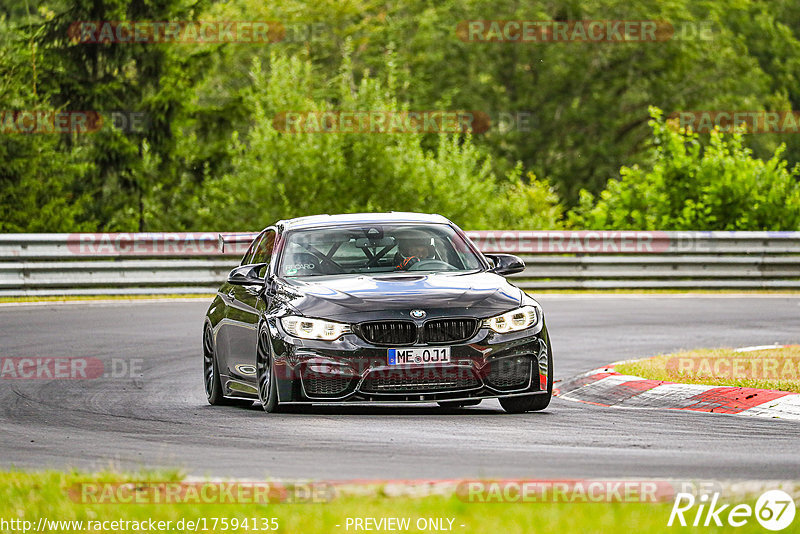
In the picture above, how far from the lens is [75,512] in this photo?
622 centimetres

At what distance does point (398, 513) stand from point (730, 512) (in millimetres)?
1294

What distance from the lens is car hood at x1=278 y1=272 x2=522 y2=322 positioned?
10.1m

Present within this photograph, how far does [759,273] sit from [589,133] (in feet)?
136

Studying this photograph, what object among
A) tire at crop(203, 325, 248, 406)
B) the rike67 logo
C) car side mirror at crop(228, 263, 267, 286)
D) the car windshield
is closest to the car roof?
the car windshield

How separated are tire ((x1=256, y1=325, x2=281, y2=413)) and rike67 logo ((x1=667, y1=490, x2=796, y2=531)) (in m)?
4.60

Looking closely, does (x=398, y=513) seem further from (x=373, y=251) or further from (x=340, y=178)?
(x=340, y=178)

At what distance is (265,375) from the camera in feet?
34.9

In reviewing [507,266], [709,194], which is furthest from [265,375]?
[709,194]

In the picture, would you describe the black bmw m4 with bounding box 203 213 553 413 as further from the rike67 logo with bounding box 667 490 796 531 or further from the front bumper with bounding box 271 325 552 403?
the rike67 logo with bounding box 667 490 796 531

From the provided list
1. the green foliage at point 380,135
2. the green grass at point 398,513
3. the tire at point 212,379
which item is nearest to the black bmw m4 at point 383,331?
the tire at point 212,379

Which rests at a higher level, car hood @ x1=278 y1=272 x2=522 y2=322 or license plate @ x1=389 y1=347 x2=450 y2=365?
car hood @ x1=278 y1=272 x2=522 y2=322

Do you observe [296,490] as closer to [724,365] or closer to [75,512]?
[75,512]

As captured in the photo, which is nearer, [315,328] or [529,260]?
[315,328]

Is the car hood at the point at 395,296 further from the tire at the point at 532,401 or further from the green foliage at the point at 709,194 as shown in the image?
the green foliage at the point at 709,194
